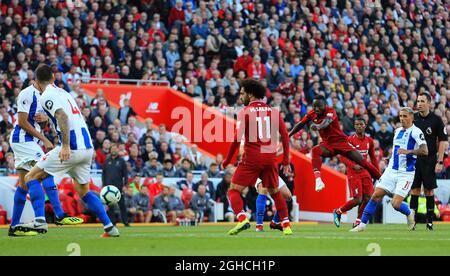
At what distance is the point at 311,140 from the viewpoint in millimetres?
26156

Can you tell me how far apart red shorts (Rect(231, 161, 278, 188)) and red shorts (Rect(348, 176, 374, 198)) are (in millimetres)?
4698

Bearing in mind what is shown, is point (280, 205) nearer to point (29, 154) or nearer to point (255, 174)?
point (255, 174)

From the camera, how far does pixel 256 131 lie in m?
13.6

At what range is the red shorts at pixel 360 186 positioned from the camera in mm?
18109

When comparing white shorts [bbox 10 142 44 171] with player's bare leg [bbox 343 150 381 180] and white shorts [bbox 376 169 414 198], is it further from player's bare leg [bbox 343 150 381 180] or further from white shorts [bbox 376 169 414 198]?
player's bare leg [bbox 343 150 381 180]

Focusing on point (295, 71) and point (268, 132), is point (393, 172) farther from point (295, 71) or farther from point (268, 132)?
point (295, 71)

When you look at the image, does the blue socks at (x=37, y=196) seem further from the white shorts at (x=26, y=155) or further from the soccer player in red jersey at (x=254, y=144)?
the soccer player in red jersey at (x=254, y=144)

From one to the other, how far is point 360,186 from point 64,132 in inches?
293

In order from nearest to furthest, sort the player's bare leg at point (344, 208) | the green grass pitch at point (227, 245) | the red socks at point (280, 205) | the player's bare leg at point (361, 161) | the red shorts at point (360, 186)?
the green grass pitch at point (227, 245) → the red socks at point (280, 205) → the player's bare leg at point (361, 161) → the player's bare leg at point (344, 208) → the red shorts at point (360, 186)

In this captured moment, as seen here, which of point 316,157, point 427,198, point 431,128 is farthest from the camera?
point 427,198

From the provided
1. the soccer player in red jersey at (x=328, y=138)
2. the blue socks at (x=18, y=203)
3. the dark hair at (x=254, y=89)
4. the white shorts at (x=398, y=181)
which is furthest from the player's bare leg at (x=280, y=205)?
the blue socks at (x=18, y=203)

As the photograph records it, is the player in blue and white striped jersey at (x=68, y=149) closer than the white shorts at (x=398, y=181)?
Yes

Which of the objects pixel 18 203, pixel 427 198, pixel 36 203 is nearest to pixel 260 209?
pixel 427 198
